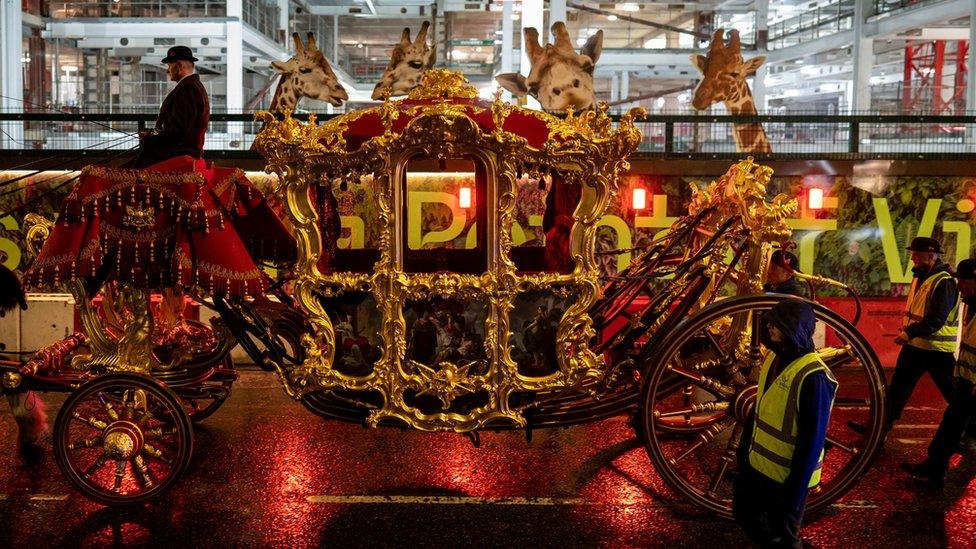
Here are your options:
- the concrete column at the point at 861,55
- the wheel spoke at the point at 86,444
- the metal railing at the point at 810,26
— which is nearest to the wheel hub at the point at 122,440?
the wheel spoke at the point at 86,444

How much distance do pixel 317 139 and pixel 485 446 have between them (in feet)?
9.04

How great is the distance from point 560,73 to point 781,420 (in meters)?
8.43

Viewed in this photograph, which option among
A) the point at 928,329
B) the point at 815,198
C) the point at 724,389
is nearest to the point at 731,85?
the point at 815,198

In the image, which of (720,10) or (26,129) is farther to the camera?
(720,10)

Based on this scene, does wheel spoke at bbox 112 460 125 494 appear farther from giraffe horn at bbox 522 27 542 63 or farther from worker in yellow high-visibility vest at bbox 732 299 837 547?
giraffe horn at bbox 522 27 542 63

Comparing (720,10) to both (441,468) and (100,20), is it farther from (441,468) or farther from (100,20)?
(441,468)

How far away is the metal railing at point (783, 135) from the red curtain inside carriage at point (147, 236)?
522cm

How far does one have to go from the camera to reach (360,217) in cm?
1046

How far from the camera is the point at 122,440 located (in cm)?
517

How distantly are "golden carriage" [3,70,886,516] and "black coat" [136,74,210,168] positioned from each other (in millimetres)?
886

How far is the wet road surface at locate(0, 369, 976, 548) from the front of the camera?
4.80 meters

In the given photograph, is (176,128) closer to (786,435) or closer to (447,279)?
(447,279)

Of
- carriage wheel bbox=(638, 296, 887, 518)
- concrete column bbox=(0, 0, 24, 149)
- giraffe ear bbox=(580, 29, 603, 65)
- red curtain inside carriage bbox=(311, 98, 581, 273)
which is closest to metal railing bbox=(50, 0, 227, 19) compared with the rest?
concrete column bbox=(0, 0, 24, 149)

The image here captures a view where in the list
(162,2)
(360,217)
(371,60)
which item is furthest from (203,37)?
(371,60)
